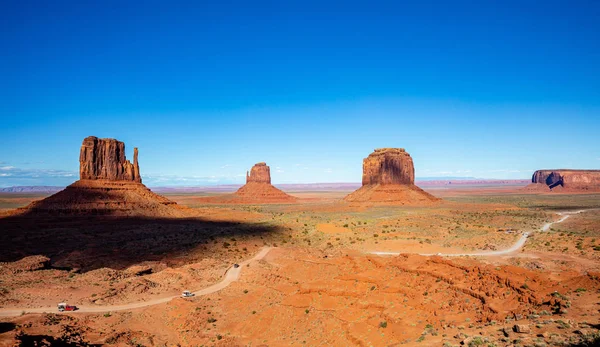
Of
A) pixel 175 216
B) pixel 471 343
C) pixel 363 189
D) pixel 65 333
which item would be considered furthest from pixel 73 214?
pixel 363 189

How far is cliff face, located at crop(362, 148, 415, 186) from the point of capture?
406 feet

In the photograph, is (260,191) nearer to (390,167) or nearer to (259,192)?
(259,192)

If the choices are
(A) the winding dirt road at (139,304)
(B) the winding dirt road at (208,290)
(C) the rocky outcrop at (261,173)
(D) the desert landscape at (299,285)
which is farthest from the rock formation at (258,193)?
(A) the winding dirt road at (139,304)

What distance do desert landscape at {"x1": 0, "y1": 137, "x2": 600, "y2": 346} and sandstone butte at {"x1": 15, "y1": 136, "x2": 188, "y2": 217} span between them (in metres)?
8.95

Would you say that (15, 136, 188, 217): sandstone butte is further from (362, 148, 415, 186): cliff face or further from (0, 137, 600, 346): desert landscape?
(362, 148, 415, 186): cliff face

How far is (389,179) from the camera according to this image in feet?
406

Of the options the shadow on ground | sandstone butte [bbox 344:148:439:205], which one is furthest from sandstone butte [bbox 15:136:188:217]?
sandstone butte [bbox 344:148:439:205]

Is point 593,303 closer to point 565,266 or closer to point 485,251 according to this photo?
point 565,266

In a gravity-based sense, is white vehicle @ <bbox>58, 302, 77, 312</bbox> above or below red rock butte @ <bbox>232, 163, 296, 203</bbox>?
below

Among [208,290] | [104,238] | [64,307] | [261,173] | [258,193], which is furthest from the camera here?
[261,173]

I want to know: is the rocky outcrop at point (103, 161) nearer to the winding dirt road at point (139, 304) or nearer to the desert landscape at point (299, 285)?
the desert landscape at point (299, 285)

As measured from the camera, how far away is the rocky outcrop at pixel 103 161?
83.2 m

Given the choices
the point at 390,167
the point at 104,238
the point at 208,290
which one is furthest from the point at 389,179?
the point at 208,290

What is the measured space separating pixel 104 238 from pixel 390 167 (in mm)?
92711
